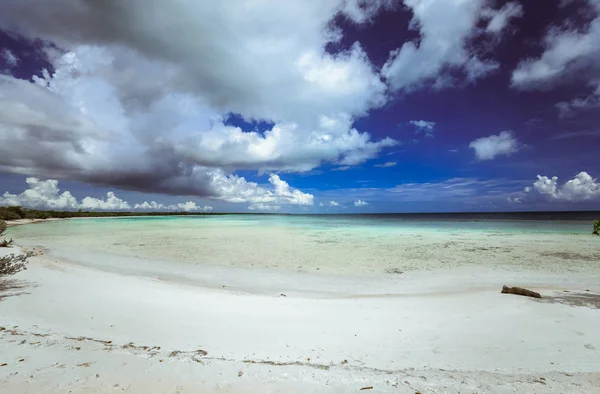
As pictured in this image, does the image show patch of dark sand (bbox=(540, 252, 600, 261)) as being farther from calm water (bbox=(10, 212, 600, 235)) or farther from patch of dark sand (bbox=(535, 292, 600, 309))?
calm water (bbox=(10, 212, 600, 235))

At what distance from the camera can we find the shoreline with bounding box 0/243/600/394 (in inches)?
136

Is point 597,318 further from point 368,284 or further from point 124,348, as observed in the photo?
point 124,348

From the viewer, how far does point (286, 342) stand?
15.8 feet

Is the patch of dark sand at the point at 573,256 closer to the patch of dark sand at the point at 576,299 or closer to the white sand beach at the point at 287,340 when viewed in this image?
the white sand beach at the point at 287,340

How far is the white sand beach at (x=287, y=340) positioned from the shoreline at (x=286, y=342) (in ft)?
0.08

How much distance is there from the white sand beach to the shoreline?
0.02m

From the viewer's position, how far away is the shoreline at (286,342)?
11.4 feet

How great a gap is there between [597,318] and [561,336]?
1974 millimetres

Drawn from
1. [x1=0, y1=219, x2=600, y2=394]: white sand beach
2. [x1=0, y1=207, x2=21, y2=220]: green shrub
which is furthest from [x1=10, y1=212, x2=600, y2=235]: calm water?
[x1=0, y1=219, x2=600, y2=394]: white sand beach

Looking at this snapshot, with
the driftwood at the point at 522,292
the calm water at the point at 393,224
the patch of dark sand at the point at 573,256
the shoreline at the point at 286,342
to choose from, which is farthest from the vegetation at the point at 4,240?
the patch of dark sand at the point at 573,256

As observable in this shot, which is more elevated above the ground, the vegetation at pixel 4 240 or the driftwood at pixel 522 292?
the vegetation at pixel 4 240

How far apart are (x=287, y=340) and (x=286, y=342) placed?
9 cm

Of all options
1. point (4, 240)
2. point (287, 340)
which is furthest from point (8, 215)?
point (287, 340)

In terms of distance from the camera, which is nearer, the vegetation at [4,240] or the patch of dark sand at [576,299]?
the patch of dark sand at [576,299]
